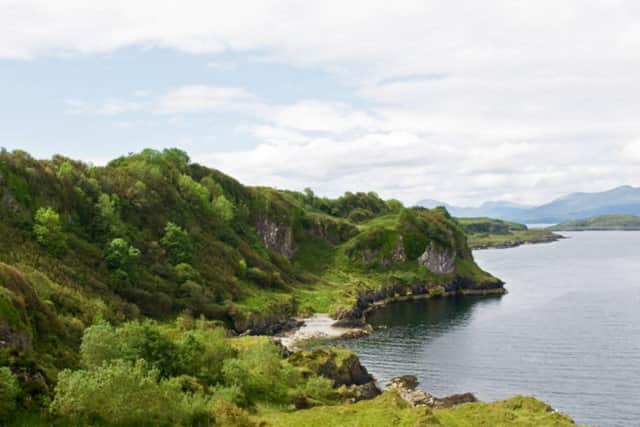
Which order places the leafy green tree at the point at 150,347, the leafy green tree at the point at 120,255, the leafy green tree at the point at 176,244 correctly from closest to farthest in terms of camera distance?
the leafy green tree at the point at 150,347
the leafy green tree at the point at 120,255
the leafy green tree at the point at 176,244

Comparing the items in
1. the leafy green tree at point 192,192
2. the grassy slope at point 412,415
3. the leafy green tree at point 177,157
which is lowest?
the grassy slope at point 412,415

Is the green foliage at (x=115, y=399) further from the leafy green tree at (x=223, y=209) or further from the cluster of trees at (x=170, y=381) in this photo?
the leafy green tree at (x=223, y=209)

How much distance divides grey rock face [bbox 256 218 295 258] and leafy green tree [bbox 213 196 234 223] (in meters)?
23.3

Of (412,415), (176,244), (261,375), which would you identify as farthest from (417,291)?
(412,415)

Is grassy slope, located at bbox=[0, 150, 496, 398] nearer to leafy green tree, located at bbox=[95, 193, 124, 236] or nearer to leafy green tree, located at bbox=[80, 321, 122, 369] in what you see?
leafy green tree, located at bbox=[95, 193, 124, 236]

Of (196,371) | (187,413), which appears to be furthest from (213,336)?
(187,413)

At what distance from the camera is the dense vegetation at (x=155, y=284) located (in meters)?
42.6

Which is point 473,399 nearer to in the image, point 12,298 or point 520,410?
point 520,410

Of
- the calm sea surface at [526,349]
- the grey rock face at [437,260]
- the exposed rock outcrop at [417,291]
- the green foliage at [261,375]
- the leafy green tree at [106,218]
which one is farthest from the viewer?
the grey rock face at [437,260]

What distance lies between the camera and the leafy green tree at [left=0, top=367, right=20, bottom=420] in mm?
35438

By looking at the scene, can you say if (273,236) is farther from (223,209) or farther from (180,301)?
(180,301)

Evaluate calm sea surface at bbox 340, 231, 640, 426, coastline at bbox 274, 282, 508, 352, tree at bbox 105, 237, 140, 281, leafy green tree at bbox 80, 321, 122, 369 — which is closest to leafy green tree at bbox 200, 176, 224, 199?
coastline at bbox 274, 282, 508, 352

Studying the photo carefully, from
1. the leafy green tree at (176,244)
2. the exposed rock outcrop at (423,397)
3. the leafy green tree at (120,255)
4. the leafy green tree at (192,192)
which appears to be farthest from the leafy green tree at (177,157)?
the exposed rock outcrop at (423,397)

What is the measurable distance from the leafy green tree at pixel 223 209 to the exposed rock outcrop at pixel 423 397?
9848 cm
